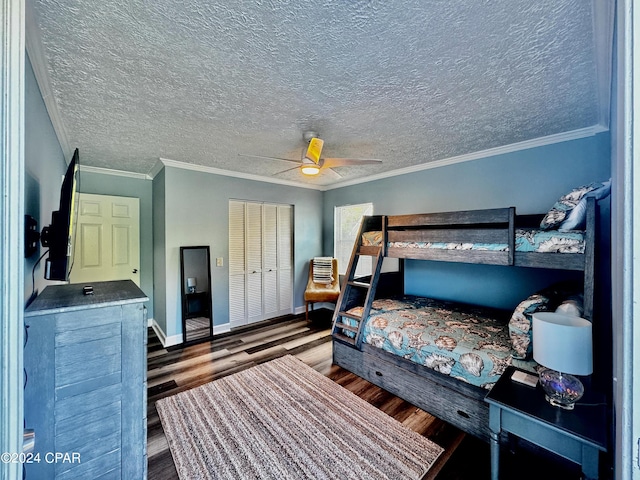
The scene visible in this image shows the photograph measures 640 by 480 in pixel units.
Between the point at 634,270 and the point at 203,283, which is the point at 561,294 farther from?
the point at 203,283

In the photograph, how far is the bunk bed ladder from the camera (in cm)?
275

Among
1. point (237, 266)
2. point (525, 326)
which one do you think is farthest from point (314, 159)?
point (237, 266)

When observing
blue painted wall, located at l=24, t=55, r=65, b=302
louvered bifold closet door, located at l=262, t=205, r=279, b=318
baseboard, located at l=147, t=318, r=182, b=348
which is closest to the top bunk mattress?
blue painted wall, located at l=24, t=55, r=65, b=302

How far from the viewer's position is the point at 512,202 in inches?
113

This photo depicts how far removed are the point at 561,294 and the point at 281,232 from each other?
381 centimetres

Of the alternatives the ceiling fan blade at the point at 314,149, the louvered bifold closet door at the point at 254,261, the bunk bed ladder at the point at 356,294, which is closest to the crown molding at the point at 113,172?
the louvered bifold closet door at the point at 254,261

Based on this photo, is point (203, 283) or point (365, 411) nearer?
point (365, 411)

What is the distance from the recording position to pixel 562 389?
1.37m

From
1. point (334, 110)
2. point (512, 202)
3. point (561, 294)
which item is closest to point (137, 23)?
point (334, 110)

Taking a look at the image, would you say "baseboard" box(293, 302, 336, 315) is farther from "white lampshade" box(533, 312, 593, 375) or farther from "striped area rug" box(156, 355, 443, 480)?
"white lampshade" box(533, 312, 593, 375)

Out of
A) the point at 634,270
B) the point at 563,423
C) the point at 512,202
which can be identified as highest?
the point at 512,202

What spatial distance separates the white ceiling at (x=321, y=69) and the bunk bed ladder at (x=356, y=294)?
1056 millimetres

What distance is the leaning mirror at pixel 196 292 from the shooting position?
364 cm

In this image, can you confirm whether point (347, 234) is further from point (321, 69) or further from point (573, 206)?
point (321, 69)
